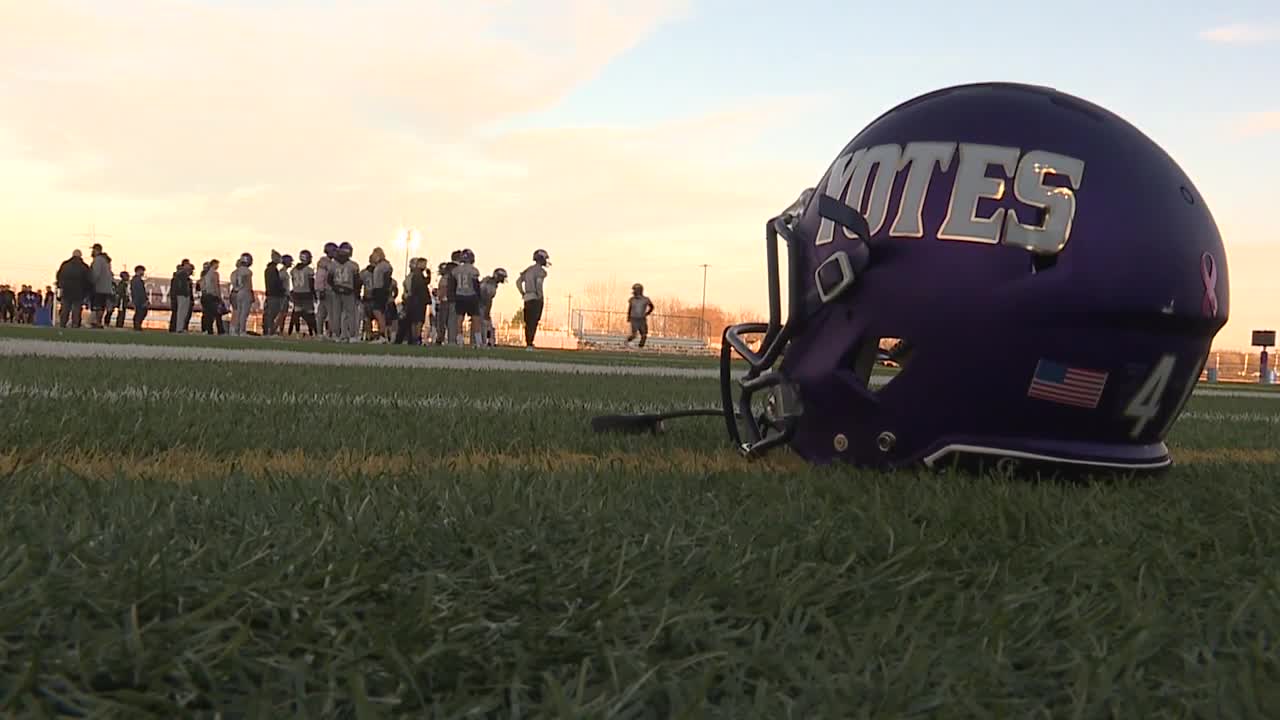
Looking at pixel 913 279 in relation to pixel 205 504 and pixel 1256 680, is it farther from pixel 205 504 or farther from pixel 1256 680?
pixel 205 504

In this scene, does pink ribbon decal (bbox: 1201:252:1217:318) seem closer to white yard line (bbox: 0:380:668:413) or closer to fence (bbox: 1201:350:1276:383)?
white yard line (bbox: 0:380:668:413)

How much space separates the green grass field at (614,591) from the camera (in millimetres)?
1027

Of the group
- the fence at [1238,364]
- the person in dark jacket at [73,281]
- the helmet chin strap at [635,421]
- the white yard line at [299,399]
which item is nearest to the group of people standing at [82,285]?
the person in dark jacket at [73,281]

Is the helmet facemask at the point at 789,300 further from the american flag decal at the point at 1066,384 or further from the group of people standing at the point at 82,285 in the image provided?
the group of people standing at the point at 82,285

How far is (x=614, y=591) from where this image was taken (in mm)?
1332

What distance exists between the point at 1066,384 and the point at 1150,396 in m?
0.23

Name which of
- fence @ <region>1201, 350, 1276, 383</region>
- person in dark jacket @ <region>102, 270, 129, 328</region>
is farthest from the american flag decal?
fence @ <region>1201, 350, 1276, 383</region>

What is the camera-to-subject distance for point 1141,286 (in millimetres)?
2170

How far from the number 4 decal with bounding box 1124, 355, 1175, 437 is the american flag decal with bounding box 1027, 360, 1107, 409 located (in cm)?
11

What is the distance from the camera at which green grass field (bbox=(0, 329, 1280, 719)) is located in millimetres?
1027

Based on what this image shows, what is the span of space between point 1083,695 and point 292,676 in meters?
0.80

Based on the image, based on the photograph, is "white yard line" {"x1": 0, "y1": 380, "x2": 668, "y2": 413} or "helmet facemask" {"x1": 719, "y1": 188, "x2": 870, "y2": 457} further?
"white yard line" {"x1": 0, "y1": 380, "x2": 668, "y2": 413}

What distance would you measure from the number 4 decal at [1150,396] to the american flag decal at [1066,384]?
0.11 meters

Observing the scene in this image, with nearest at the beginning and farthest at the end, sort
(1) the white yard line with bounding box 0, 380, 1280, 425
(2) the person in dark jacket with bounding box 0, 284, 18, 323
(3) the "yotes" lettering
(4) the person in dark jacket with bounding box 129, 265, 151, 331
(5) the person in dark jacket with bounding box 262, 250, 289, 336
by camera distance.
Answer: (3) the "yotes" lettering
(1) the white yard line with bounding box 0, 380, 1280, 425
(5) the person in dark jacket with bounding box 262, 250, 289, 336
(4) the person in dark jacket with bounding box 129, 265, 151, 331
(2) the person in dark jacket with bounding box 0, 284, 18, 323
